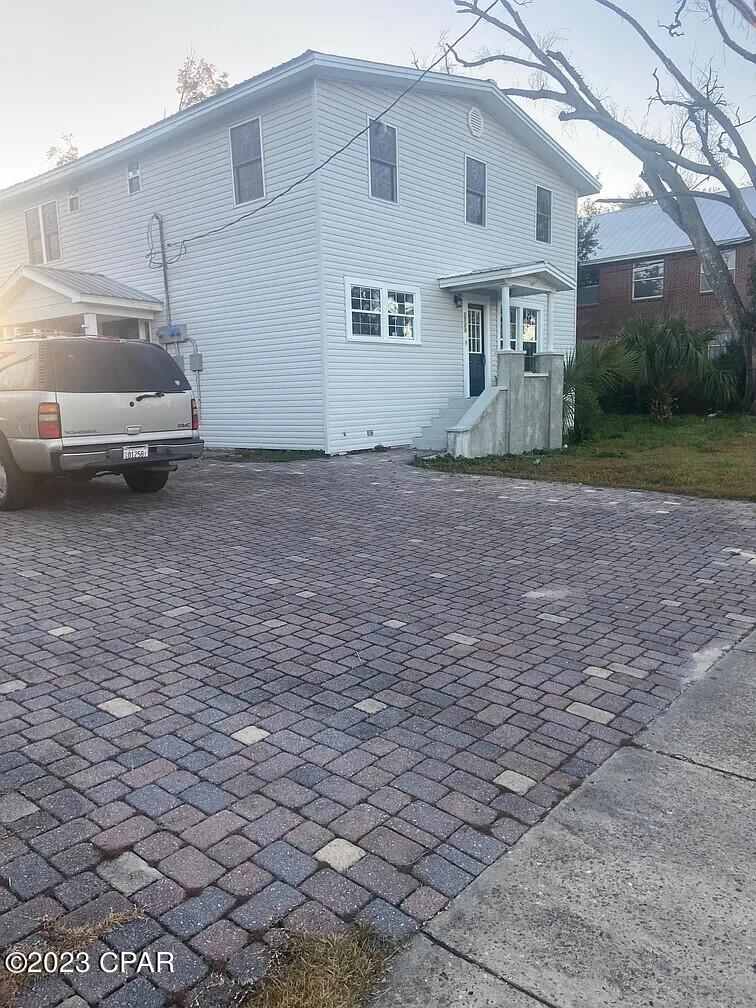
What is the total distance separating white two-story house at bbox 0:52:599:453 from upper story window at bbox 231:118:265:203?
4 cm

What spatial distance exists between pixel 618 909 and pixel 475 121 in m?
17.6

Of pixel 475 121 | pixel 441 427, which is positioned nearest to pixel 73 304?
pixel 441 427

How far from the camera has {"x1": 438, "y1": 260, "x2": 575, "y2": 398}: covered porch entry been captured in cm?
1517

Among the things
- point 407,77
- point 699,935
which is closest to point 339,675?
point 699,935

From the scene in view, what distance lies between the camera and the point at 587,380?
1550cm

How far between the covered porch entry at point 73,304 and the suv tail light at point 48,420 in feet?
24.7

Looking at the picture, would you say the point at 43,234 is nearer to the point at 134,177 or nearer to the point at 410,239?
the point at 134,177

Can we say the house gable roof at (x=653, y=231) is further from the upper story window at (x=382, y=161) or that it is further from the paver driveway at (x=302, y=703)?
the paver driveway at (x=302, y=703)

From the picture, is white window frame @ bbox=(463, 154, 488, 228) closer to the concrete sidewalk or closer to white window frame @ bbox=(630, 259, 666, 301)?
white window frame @ bbox=(630, 259, 666, 301)

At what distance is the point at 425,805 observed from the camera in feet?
9.05

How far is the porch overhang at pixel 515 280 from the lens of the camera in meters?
14.9

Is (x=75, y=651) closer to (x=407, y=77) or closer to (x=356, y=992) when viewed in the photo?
(x=356, y=992)

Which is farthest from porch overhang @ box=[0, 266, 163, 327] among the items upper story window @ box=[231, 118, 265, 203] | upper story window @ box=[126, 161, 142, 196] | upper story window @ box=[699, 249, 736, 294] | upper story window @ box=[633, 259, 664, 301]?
upper story window @ box=[699, 249, 736, 294]

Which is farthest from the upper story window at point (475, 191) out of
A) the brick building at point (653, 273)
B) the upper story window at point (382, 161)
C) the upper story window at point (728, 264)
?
the upper story window at point (728, 264)
